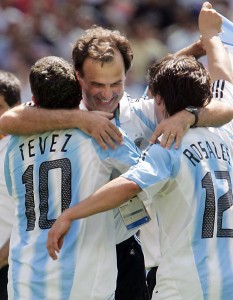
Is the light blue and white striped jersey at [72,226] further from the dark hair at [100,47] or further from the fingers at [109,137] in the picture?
the dark hair at [100,47]

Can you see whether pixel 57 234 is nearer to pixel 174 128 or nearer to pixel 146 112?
pixel 174 128

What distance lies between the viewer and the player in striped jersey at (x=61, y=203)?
13.4 ft

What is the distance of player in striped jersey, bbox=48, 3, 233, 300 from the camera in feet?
12.8

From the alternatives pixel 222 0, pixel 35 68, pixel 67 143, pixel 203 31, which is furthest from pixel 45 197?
pixel 222 0

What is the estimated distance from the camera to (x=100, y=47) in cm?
455

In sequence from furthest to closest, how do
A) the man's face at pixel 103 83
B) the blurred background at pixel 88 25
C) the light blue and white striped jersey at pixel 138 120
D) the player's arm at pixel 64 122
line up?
the blurred background at pixel 88 25 < the light blue and white striped jersey at pixel 138 120 < the man's face at pixel 103 83 < the player's arm at pixel 64 122

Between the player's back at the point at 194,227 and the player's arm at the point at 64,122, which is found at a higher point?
the player's arm at the point at 64,122

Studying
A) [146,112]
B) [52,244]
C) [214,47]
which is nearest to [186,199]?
[52,244]

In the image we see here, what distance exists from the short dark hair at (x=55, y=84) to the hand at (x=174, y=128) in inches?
17.9

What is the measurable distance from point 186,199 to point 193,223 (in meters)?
0.11

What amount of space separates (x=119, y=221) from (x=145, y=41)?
21.5ft

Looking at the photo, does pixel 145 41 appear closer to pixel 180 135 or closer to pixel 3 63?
pixel 3 63

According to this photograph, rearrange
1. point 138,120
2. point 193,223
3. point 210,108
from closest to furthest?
point 193,223, point 210,108, point 138,120

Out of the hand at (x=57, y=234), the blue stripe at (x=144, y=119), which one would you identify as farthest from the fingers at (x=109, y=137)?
the blue stripe at (x=144, y=119)
